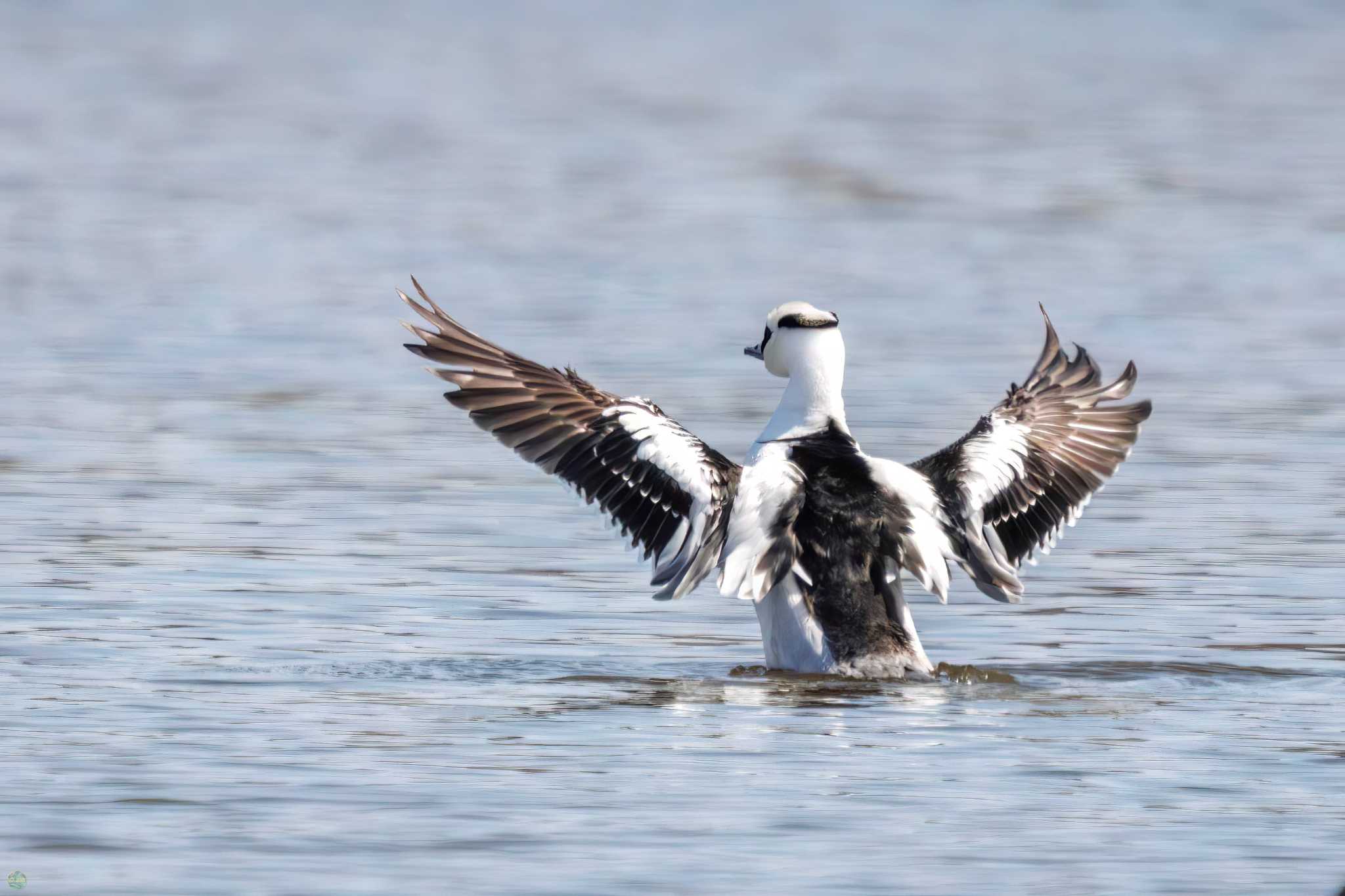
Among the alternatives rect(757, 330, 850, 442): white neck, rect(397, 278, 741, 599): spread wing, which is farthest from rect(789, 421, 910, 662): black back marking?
Result: rect(757, 330, 850, 442): white neck

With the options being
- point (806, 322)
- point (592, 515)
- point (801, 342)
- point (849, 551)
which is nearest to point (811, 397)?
point (801, 342)

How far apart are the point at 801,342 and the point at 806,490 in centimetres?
88

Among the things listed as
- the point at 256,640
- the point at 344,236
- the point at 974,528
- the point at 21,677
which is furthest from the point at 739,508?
the point at 344,236

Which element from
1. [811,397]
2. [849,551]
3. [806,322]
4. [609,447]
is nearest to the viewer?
[849,551]

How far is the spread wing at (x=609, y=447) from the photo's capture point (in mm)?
9766

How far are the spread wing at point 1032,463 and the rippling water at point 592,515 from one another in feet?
1.14

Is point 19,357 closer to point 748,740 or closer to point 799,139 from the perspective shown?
point 748,740

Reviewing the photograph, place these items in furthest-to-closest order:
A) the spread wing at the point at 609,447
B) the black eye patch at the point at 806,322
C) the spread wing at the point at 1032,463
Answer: the black eye patch at the point at 806,322 < the spread wing at the point at 1032,463 < the spread wing at the point at 609,447

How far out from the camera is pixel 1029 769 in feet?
26.4

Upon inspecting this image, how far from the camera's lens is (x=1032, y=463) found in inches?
417

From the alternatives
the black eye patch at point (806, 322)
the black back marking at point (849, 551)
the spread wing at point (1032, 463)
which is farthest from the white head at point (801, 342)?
the black back marking at point (849, 551)

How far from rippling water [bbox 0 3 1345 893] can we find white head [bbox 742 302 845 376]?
983mm

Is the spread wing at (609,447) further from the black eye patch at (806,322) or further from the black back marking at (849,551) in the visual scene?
the black eye patch at (806,322)

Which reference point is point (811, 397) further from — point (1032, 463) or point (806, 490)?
point (1032, 463)
